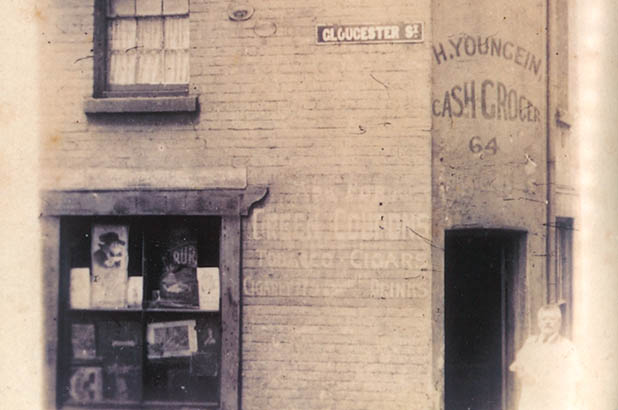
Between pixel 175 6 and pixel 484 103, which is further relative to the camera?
pixel 175 6

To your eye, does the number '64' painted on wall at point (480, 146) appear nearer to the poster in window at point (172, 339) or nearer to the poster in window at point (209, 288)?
the poster in window at point (209, 288)

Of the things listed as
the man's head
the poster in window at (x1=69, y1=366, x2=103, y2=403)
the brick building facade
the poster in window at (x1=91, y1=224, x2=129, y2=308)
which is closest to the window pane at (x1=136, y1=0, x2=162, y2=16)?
the brick building facade

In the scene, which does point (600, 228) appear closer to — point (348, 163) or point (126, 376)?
point (348, 163)

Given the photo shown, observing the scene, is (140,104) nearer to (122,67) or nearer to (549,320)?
(122,67)

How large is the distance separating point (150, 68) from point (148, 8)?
0.68m

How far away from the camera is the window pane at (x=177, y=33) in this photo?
21.3 ft

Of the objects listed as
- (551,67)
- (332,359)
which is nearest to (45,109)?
(332,359)

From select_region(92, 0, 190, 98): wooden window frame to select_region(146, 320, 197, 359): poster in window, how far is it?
2.52m

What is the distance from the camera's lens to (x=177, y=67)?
255 inches

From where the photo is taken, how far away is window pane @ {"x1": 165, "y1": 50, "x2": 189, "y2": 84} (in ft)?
21.2

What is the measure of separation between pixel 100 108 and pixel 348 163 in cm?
275

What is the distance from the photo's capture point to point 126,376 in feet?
21.0

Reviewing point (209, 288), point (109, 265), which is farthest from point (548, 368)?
point (109, 265)

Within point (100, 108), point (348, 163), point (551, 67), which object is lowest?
point (348, 163)
